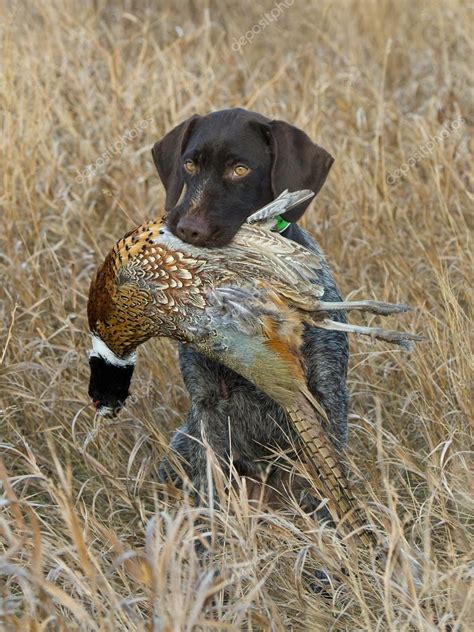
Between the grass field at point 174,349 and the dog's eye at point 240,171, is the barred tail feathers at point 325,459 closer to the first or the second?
the grass field at point 174,349

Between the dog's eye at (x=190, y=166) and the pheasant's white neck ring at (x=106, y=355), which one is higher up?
the dog's eye at (x=190, y=166)

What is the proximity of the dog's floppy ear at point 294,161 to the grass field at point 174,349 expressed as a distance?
1.86 ft

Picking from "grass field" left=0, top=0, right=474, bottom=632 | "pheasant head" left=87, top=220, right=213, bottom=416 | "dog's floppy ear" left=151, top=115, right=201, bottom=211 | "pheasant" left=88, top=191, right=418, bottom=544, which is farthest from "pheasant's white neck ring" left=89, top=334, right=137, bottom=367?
"dog's floppy ear" left=151, top=115, right=201, bottom=211

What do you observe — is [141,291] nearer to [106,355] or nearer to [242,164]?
[106,355]


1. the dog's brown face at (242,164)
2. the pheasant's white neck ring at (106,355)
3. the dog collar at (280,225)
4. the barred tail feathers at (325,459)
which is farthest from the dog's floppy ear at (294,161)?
the barred tail feathers at (325,459)

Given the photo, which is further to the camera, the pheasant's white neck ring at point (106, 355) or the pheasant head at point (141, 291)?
the pheasant's white neck ring at point (106, 355)

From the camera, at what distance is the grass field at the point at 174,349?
2633 mm

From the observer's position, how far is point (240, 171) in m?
3.71

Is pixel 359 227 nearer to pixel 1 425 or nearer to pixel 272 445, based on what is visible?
pixel 272 445

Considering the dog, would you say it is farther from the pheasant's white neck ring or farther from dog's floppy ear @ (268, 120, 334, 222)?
the pheasant's white neck ring

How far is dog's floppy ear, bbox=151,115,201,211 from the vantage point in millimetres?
3895

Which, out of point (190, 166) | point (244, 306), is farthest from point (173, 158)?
point (244, 306)

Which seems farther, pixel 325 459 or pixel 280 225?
pixel 280 225

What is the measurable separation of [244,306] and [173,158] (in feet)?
3.95
